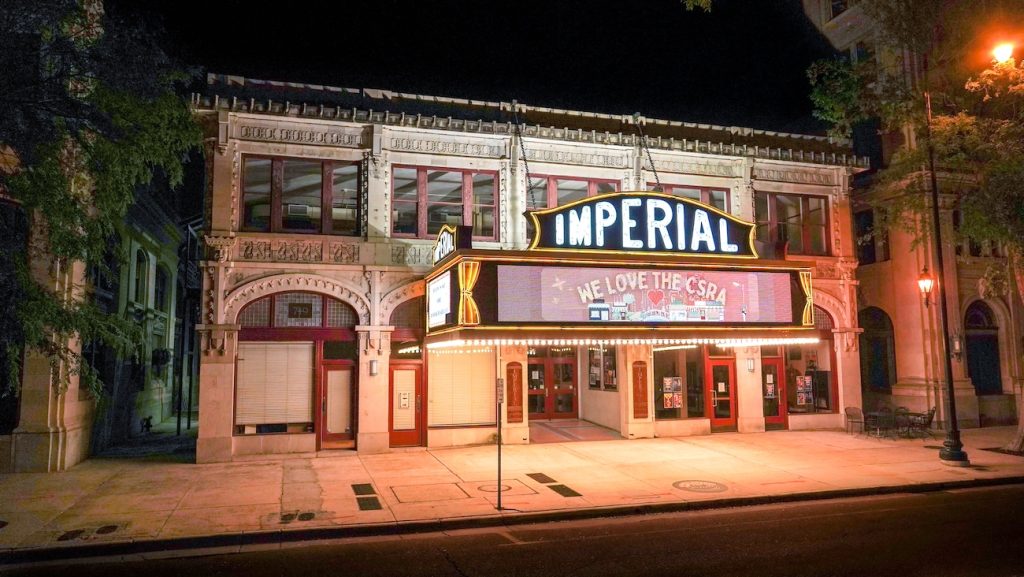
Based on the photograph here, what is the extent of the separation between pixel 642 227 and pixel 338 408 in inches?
395

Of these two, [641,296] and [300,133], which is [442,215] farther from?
[641,296]

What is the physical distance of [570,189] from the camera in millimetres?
22484

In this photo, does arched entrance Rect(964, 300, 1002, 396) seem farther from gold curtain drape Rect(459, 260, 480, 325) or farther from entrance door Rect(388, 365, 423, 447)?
entrance door Rect(388, 365, 423, 447)

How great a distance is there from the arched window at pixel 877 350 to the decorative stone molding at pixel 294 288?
1940cm

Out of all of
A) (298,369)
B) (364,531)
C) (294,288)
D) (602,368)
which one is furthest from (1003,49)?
(298,369)

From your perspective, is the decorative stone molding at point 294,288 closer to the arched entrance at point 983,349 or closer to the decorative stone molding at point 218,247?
the decorative stone molding at point 218,247

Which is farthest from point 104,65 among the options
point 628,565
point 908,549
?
point 908,549

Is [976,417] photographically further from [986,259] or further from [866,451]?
[866,451]

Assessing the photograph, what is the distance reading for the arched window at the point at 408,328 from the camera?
19703mm

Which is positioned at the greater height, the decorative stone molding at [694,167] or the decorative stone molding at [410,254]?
the decorative stone molding at [694,167]

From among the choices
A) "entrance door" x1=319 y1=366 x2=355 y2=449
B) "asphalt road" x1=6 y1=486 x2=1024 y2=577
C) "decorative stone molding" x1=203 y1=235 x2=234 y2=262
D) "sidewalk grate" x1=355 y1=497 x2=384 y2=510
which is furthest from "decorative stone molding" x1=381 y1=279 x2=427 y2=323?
"asphalt road" x1=6 y1=486 x2=1024 y2=577

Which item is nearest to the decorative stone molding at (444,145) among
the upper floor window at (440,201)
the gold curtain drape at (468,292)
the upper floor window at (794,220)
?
the upper floor window at (440,201)

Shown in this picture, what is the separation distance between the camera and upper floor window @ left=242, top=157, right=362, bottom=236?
19.0m

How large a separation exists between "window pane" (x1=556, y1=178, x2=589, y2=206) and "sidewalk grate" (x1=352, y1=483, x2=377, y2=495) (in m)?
11.6
